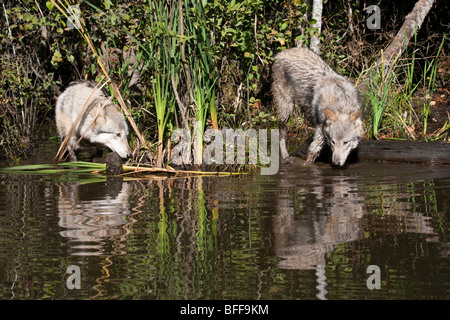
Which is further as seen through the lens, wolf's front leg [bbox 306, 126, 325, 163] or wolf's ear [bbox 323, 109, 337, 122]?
wolf's front leg [bbox 306, 126, 325, 163]

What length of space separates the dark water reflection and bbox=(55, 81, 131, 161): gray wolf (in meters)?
1.44

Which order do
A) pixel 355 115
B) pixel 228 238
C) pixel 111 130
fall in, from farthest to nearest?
pixel 111 130 < pixel 355 115 < pixel 228 238

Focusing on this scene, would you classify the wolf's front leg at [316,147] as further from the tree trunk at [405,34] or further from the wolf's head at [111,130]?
the wolf's head at [111,130]

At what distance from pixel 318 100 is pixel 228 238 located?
16.1 feet

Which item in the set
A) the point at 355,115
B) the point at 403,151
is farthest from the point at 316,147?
the point at 403,151

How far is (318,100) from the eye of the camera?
9.69 m

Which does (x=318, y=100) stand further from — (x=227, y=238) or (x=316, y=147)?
(x=227, y=238)

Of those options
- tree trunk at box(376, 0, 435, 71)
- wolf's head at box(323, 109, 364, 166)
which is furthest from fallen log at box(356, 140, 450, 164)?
tree trunk at box(376, 0, 435, 71)

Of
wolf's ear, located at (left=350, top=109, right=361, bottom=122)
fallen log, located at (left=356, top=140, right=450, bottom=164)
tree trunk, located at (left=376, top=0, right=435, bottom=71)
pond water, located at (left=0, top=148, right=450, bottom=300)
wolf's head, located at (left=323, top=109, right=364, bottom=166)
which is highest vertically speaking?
tree trunk, located at (left=376, top=0, right=435, bottom=71)

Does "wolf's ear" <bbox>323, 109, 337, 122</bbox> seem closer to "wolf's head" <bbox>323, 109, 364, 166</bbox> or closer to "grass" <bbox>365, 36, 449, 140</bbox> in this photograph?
"wolf's head" <bbox>323, 109, 364, 166</bbox>

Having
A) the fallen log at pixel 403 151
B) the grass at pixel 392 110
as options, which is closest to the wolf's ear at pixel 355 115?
the fallen log at pixel 403 151

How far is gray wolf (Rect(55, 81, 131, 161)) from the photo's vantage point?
9.30 m
